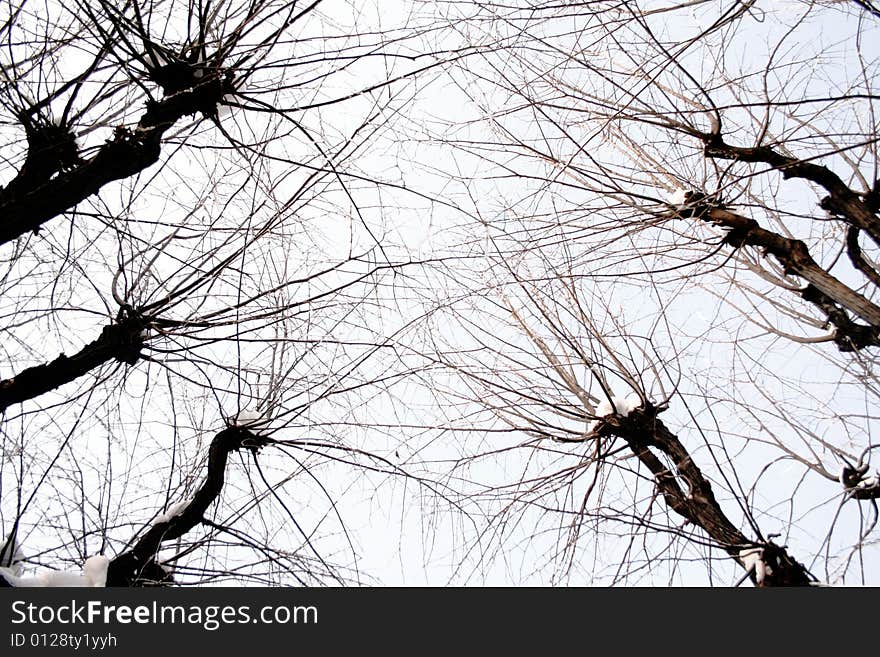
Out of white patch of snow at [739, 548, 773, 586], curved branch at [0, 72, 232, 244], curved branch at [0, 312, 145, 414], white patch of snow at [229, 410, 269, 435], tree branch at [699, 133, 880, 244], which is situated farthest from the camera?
tree branch at [699, 133, 880, 244]

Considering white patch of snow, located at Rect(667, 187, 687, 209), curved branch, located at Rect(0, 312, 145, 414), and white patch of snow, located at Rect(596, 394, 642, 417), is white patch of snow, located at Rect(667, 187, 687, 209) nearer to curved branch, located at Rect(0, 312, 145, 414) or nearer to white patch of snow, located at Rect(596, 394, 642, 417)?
white patch of snow, located at Rect(596, 394, 642, 417)

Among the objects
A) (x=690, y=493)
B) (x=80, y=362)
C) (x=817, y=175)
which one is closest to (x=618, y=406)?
(x=690, y=493)

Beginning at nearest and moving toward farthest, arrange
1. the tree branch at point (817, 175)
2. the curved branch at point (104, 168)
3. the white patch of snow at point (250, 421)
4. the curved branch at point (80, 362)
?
1. the curved branch at point (104, 168)
2. the curved branch at point (80, 362)
3. the white patch of snow at point (250, 421)
4. the tree branch at point (817, 175)

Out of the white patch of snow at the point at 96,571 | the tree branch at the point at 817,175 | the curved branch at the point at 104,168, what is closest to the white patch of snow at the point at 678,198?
the tree branch at the point at 817,175

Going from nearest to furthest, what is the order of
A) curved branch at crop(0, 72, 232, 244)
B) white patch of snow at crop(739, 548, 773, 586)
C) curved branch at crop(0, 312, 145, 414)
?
curved branch at crop(0, 72, 232, 244)
curved branch at crop(0, 312, 145, 414)
white patch of snow at crop(739, 548, 773, 586)

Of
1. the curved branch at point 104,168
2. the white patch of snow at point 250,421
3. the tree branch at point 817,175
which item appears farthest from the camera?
the tree branch at point 817,175

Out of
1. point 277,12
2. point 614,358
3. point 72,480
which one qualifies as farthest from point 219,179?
point 614,358

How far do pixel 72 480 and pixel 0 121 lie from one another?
5.42ft

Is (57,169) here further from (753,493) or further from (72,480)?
(753,493)

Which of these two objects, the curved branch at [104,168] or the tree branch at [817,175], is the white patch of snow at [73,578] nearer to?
the curved branch at [104,168]

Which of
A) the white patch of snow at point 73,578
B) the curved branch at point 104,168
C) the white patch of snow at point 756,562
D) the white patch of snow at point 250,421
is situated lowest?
the white patch of snow at point 756,562

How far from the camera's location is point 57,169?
9.49 feet

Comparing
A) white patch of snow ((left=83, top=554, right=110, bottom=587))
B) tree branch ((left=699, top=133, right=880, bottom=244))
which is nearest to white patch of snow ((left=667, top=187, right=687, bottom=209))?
tree branch ((left=699, top=133, right=880, bottom=244))

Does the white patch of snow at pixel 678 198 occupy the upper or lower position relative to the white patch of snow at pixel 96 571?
upper
